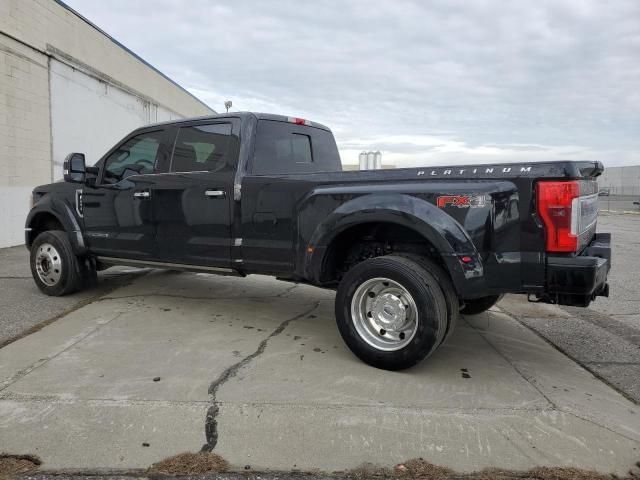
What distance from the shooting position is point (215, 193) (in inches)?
181

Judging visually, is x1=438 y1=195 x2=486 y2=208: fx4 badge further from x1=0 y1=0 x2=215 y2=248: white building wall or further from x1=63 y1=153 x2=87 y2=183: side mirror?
x1=0 y1=0 x2=215 y2=248: white building wall

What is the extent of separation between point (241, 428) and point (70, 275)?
3763mm

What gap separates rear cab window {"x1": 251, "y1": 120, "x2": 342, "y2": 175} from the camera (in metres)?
4.68

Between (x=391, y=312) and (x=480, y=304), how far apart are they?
1394 mm

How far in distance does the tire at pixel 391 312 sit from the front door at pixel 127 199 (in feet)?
7.87

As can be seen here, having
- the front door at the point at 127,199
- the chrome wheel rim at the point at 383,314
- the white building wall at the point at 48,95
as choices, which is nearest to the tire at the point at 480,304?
the chrome wheel rim at the point at 383,314

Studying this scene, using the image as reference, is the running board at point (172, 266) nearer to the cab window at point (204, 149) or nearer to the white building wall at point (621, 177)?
the cab window at point (204, 149)

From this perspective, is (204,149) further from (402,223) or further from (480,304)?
(480,304)

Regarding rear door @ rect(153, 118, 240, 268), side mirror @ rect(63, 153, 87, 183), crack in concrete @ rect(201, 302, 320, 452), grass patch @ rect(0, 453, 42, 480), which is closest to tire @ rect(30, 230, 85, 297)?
side mirror @ rect(63, 153, 87, 183)

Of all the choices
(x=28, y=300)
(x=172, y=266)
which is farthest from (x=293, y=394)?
(x=28, y=300)

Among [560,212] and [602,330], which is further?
[602,330]

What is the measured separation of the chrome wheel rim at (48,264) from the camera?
19.0 ft

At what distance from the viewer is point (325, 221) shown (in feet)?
12.9

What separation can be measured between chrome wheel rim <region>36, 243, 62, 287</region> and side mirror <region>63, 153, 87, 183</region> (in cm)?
92
